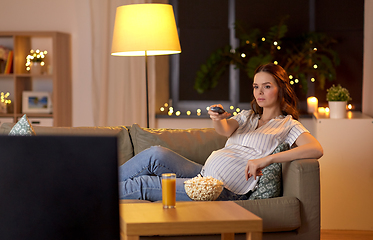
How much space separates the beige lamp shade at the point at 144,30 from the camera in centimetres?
267

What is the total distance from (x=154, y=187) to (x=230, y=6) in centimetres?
287

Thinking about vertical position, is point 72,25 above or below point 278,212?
above

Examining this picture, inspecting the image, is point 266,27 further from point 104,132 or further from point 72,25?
point 104,132

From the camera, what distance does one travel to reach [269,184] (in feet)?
6.40

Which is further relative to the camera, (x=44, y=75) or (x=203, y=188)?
(x=44, y=75)

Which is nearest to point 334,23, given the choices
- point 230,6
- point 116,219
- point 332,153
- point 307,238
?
point 230,6

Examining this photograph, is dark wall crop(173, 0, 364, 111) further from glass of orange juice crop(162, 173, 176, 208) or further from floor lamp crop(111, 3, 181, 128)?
glass of orange juice crop(162, 173, 176, 208)

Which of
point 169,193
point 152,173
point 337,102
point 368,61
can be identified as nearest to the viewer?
point 169,193

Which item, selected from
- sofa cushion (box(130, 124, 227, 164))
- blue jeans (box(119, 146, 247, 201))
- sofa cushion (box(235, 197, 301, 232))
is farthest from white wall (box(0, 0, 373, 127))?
sofa cushion (box(235, 197, 301, 232))

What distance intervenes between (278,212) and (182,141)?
874 mm

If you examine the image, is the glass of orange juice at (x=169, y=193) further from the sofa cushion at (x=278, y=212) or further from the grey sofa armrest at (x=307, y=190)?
the grey sofa armrest at (x=307, y=190)

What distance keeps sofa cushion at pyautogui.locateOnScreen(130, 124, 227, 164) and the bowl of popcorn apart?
90cm

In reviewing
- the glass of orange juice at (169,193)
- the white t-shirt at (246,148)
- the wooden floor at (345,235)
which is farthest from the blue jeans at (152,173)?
the wooden floor at (345,235)

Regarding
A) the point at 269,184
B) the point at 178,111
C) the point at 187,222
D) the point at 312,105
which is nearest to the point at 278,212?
the point at 269,184
